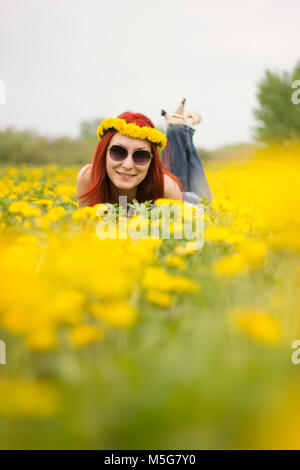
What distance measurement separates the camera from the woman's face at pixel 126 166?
8.45 ft

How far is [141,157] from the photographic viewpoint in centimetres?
261

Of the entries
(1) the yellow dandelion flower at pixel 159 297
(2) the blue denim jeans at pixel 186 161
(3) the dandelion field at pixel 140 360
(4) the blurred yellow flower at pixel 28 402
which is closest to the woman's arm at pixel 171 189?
(2) the blue denim jeans at pixel 186 161

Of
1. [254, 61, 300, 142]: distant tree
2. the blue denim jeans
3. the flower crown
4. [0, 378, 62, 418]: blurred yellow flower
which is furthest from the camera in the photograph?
[254, 61, 300, 142]: distant tree

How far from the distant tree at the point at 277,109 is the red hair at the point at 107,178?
60.7 feet

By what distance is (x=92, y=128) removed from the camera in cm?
3778

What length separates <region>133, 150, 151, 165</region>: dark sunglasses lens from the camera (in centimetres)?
259

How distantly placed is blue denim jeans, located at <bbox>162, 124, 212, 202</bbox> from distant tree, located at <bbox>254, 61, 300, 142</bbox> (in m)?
17.2

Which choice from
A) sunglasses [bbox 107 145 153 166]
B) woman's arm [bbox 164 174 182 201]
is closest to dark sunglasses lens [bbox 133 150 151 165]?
sunglasses [bbox 107 145 153 166]

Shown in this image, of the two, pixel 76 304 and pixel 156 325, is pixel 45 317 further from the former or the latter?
pixel 156 325

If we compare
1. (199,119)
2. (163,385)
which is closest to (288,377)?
(163,385)

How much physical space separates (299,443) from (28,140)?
15640 mm

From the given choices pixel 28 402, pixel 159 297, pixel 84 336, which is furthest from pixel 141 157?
pixel 28 402

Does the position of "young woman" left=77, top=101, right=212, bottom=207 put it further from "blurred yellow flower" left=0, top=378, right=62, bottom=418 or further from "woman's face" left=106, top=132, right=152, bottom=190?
"blurred yellow flower" left=0, top=378, right=62, bottom=418

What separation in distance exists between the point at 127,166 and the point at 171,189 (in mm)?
620
